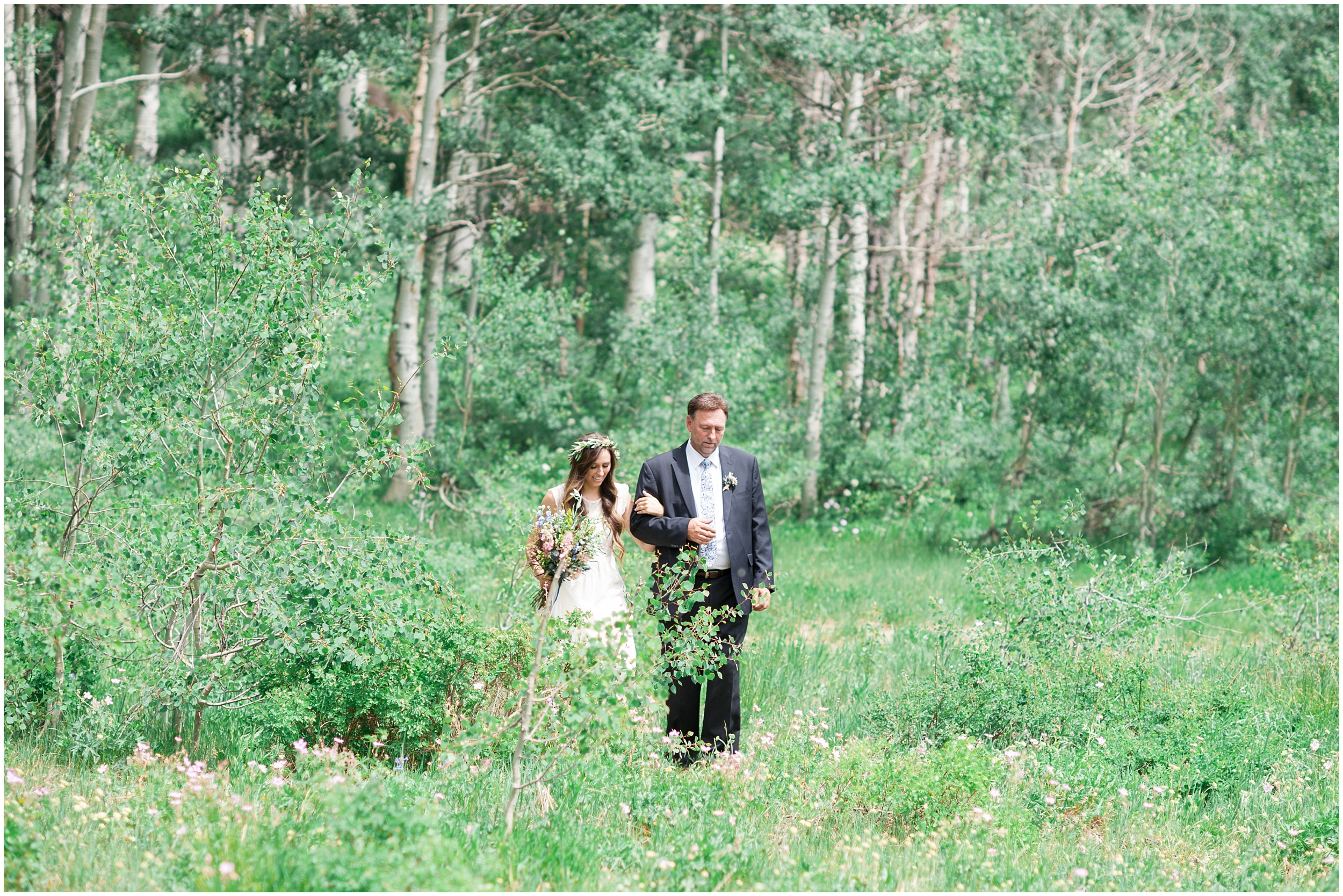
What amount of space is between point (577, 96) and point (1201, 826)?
12.1 m

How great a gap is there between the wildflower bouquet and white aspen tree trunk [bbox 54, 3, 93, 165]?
11.8 meters

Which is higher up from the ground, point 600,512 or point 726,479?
point 726,479

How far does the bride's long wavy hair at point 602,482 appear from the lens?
5289mm

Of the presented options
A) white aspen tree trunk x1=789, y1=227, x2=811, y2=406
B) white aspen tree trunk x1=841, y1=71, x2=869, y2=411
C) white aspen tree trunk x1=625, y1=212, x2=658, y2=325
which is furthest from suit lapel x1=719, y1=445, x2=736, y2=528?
white aspen tree trunk x1=789, y1=227, x2=811, y2=406

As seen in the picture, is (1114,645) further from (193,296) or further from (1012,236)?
(1012,236)

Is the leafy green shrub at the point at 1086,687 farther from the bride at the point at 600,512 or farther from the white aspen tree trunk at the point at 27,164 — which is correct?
the white aspen tree trunk at the point at 27,164

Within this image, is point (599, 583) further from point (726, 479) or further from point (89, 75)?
point (89, 75)

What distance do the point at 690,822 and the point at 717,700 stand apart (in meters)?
1.12

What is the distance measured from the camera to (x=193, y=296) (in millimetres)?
5164

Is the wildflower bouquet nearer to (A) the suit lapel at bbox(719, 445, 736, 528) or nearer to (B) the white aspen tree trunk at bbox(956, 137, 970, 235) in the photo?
(A) the suit lapel at bbox(719, 445, 736, 528)

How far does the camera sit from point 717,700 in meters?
5.55

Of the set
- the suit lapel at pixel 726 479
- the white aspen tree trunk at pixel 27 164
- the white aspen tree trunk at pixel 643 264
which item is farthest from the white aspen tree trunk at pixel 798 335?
the suit lapel at pixel 726 479

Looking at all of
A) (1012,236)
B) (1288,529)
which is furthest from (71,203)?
(1288,529)

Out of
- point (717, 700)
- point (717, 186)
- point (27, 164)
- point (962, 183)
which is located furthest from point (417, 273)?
point (962, 183)
